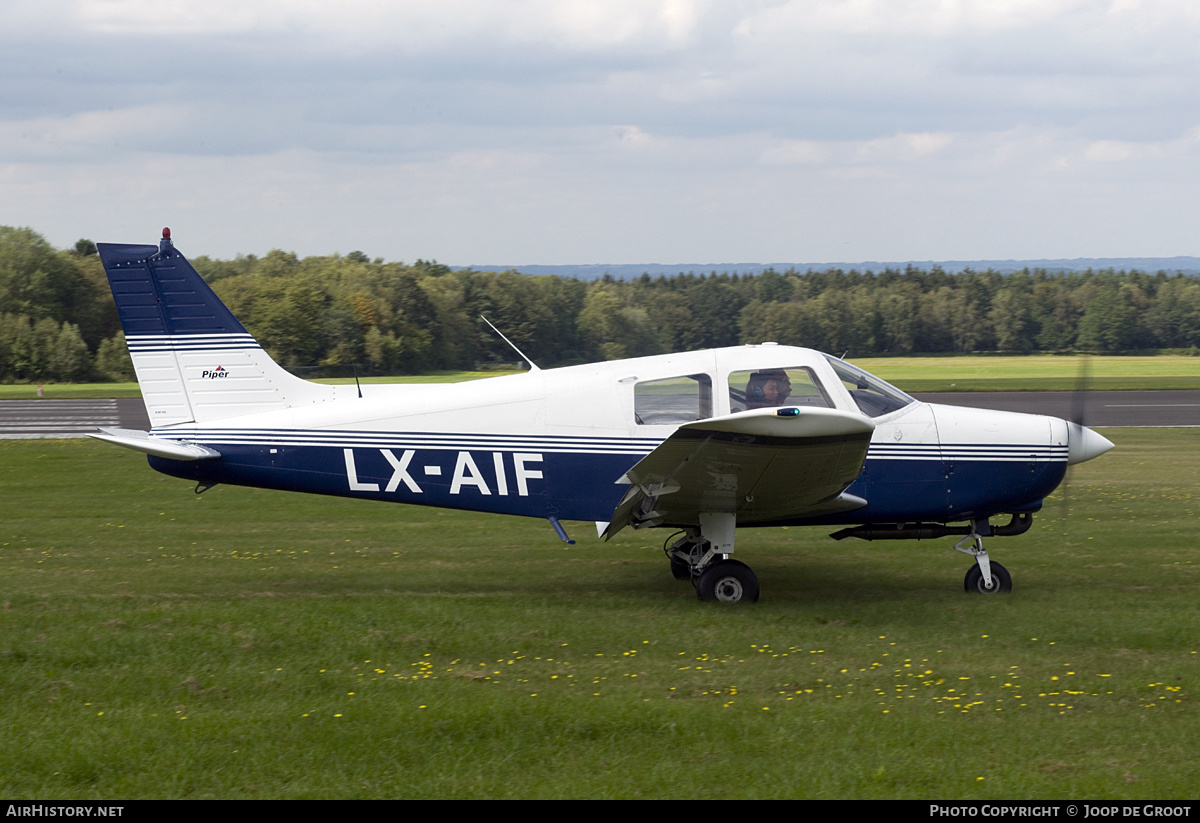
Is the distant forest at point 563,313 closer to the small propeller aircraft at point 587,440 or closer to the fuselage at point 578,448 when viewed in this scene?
the small propeller aircraft at point 587,440

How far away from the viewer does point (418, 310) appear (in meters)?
29.1

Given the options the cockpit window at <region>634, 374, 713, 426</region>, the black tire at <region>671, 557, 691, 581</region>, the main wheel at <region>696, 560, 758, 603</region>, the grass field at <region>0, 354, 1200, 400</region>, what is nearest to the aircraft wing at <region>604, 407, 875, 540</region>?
the main wheel at <region>696, 560, 758, 603</region>

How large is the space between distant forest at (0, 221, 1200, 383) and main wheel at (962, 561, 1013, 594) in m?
7.80

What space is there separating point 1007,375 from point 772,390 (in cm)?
3753

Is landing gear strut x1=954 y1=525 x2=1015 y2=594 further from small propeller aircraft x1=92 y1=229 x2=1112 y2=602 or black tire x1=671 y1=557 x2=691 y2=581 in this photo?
black tire x1=671 y1=557 x2=691 y2=581

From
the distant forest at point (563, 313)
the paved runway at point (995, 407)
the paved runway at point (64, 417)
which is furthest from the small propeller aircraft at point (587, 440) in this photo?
the paved runway at point (995, 407)

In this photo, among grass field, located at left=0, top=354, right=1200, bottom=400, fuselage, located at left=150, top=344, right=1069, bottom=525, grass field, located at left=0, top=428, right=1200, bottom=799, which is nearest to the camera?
grass field, located at left=0, top=428, right=1200, bottom=799

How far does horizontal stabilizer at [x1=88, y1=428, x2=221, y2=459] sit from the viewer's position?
8.51 m

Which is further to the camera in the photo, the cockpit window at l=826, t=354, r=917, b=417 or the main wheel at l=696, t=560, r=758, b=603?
the cockpit window at l=826, t=354, r=917, b=417

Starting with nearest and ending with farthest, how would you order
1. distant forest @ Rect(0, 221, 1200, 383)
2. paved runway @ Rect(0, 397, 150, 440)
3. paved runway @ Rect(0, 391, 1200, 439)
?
distant forest @ Rect(0, 221, 1200, 383) → paved runway @ Rect(0, 397, 150, 440) → paved runway @ Rect(0, 391, 1200, 439)

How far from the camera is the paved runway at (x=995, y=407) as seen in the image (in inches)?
997

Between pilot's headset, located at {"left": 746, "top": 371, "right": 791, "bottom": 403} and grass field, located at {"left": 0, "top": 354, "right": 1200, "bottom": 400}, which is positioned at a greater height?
pilot's headset, located at {"left": 746, "top": 371, "right": 791, "bottom": 403}

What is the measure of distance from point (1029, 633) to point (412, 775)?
478 centimetres

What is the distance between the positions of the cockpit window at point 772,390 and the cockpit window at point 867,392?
321mm
